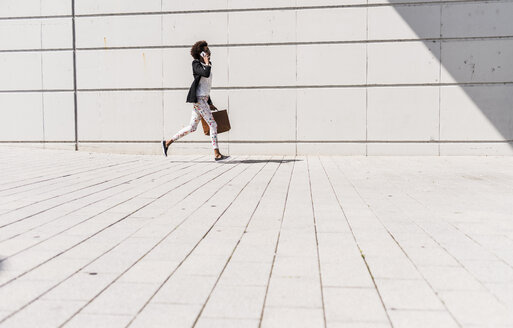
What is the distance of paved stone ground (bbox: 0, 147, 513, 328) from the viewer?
2320 millimetres

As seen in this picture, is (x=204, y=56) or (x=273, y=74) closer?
(x=204, y=56)

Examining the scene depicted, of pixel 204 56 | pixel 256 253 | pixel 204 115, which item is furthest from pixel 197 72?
pixel 256 253

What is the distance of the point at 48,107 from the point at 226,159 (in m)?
4.38

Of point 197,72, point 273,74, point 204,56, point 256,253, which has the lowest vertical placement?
point 256,253

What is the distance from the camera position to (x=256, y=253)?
3281 millimetres

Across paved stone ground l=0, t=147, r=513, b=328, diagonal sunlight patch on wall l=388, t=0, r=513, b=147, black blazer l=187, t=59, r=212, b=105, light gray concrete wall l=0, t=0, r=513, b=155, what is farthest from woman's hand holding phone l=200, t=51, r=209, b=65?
diagonal sunlight patch on wall l=388, t=0, r=513, b=147

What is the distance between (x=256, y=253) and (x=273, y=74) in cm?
793

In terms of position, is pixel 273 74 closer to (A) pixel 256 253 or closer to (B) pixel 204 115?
(B) pixel 204 115

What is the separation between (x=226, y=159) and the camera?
1012 cm

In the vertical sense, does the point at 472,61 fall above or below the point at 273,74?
above

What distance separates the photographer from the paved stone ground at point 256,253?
7.61 feet

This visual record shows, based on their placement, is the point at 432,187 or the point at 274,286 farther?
the point at 432,187

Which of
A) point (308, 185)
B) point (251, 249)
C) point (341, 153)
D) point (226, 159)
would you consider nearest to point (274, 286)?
point (251, 249)

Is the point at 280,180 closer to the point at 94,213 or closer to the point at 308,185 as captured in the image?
the point at 308,185
